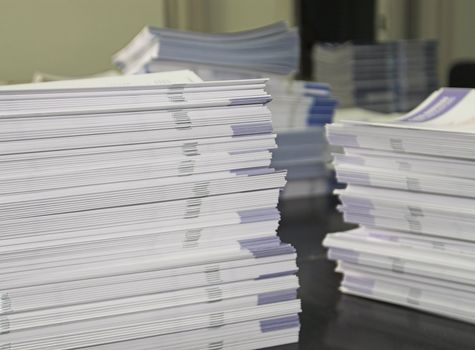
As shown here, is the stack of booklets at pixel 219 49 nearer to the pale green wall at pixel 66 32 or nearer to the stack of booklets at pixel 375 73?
the pale green wall at pixel 66 32

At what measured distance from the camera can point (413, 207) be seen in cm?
96

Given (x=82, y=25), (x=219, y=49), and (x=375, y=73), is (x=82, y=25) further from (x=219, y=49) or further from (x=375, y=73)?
(x=219, y=49)

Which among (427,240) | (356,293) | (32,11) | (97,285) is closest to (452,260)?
(427,240)

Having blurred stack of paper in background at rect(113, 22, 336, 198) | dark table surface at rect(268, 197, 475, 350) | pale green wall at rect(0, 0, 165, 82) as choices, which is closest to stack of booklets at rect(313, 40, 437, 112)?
pale green wall at rect(0, 0, 165, 82)

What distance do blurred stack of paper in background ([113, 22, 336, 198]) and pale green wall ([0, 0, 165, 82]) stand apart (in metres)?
0.86

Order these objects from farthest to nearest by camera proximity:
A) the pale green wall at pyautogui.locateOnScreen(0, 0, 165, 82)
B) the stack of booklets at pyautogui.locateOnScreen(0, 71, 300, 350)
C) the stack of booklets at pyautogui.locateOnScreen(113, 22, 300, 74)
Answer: the pale green wall at pyautogui.locateOnScreen(0, 0, 165, 82) < the stack of booklets at pyautogui.locateOnScreen(113, 22, 300, 74) < the stack of booklets at pyautogui.locateOnScreen(0, 71, 300, 350)

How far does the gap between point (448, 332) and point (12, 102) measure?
52cm

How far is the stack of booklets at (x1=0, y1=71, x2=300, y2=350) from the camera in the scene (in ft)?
2.50

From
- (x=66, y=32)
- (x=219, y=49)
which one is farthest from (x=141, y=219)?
(x=66, y=32)

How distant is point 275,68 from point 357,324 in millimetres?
679

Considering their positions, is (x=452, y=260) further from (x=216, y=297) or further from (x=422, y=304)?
(x=216, y=297)

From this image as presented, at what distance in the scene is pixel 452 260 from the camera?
3.05ft

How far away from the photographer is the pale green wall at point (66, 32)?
91.5 inches

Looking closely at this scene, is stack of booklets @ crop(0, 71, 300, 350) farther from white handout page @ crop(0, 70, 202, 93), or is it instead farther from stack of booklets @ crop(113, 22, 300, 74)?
stack of booklets @ crop(113, 22, 300, 74)
